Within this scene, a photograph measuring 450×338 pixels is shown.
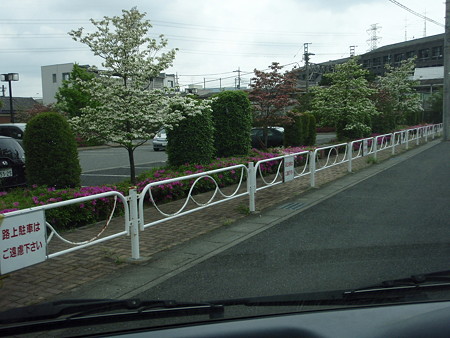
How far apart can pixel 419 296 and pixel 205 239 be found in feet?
15.0

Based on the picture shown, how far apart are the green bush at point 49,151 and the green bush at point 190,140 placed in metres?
3.19

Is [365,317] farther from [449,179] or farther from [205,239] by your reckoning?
[449,179]

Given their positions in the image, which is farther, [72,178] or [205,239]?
[72,178]

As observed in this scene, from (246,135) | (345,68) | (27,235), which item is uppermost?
(345,68)

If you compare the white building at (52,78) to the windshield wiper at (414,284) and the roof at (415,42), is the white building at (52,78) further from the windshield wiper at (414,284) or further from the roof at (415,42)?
the windshield wiper at (414,284)

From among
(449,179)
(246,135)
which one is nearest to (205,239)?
(246,135)

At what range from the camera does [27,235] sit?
157 inches

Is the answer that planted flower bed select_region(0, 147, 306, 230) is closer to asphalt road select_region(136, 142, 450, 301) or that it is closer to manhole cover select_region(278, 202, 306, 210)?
manhole cover select_region(278, 202, 306, 210)

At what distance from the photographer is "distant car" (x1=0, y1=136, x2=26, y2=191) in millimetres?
8391

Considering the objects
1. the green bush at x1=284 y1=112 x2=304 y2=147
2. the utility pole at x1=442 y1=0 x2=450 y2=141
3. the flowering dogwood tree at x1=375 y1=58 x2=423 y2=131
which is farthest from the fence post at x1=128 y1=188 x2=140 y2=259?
the flowering dogwood tree at x1=375 y1=58 x2=423 y2=131

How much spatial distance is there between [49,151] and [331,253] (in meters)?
5.38

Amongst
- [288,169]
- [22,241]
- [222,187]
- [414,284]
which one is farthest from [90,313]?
[222,187]

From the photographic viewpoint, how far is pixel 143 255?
5.64 meters

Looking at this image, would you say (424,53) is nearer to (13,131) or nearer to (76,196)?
(13,131)
